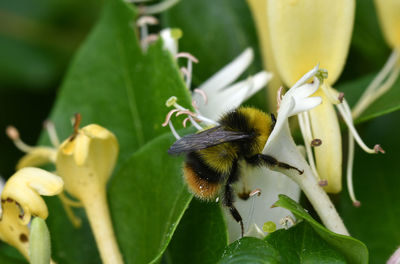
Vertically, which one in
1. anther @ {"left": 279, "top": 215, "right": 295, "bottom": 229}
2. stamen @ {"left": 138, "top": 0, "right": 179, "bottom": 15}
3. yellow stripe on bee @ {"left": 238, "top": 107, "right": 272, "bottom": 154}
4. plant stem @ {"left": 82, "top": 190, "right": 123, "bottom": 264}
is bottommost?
plant stem @ {"left": 82, "top": 190, "right": 123, "bottom": 264}

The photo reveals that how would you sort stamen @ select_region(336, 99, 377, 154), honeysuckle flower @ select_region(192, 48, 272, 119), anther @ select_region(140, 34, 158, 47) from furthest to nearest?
anther @ select_region(140, 34, 158, 47) < honeysuckle flower @ select_region(192, 48, 272, 119) < stamen @ select_region(336, 99, 377, 154)

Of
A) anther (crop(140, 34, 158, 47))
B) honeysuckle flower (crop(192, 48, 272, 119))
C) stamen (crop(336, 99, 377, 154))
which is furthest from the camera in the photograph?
anther (crop(140, 34, 158, 47))

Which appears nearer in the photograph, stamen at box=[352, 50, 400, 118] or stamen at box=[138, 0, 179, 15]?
stamen at box=[352, 50, 400, 118]

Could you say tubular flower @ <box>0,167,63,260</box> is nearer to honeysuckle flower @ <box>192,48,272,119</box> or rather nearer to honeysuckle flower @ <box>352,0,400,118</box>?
honeysuckle flower @ <box>192,48,272,119</box>

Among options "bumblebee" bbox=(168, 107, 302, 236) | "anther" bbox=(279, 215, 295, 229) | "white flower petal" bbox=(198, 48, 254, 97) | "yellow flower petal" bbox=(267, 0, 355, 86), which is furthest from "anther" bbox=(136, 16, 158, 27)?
"anther" bbox=(279, 215, 295, 229)

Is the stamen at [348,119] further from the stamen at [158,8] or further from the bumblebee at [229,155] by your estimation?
the stamen at [158,8]

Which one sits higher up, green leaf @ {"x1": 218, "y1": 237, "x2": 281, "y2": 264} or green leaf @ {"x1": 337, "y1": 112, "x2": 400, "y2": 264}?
green leaf @ {"x1": 218, "y1": 237, "x2": 281, "y2": 264}

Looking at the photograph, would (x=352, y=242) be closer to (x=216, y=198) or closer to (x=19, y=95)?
(x=216, y=198)

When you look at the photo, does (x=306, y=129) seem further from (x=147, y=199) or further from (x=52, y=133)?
(x=52, y=133)
